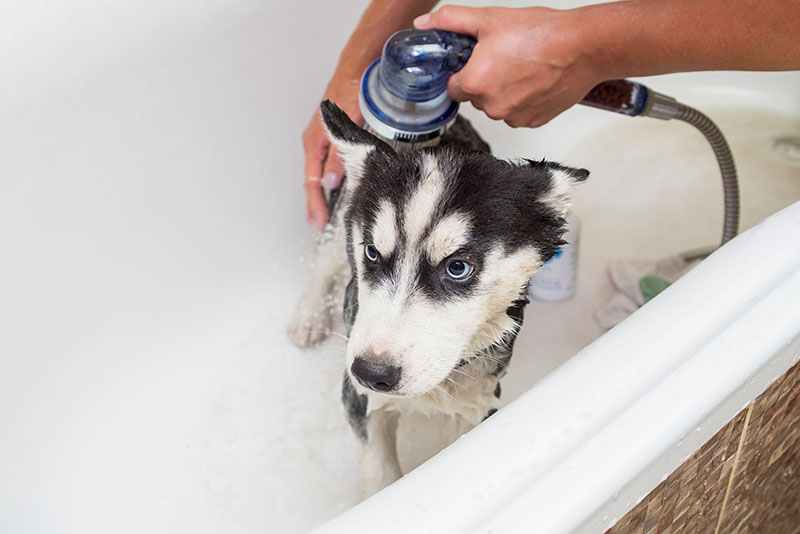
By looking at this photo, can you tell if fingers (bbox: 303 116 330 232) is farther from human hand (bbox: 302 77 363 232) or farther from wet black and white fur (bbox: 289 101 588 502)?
wet black and white fur (bbox: 289 101 588 502)

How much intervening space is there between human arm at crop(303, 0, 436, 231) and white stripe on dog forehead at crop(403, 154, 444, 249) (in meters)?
0.63

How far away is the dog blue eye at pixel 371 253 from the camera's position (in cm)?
131

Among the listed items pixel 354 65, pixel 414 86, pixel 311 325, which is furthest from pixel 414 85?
pixel 311 325

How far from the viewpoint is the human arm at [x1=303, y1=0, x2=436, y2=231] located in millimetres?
1884

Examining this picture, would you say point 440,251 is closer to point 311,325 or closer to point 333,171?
point 333,171

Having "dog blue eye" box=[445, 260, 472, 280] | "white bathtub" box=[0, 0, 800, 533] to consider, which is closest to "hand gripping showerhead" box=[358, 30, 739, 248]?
"dog blue eye" box=[445, 260, 472, 280]

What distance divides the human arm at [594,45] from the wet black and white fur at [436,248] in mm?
204

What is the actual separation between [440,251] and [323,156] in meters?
0.81

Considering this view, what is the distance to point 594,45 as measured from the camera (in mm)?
1444

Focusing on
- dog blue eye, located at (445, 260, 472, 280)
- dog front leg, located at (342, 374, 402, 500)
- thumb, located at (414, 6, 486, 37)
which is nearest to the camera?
dog blue eye, located at (445, 260, 472, 280)

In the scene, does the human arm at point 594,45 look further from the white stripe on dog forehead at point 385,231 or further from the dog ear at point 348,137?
the white stripe on dog forehead at point 385,231

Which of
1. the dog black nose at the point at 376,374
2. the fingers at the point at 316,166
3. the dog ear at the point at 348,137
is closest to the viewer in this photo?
the dog black nose at the point at 376,374

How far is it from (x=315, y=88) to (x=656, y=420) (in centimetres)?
160

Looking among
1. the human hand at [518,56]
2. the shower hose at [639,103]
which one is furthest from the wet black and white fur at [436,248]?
the shower hose at [639,103]
